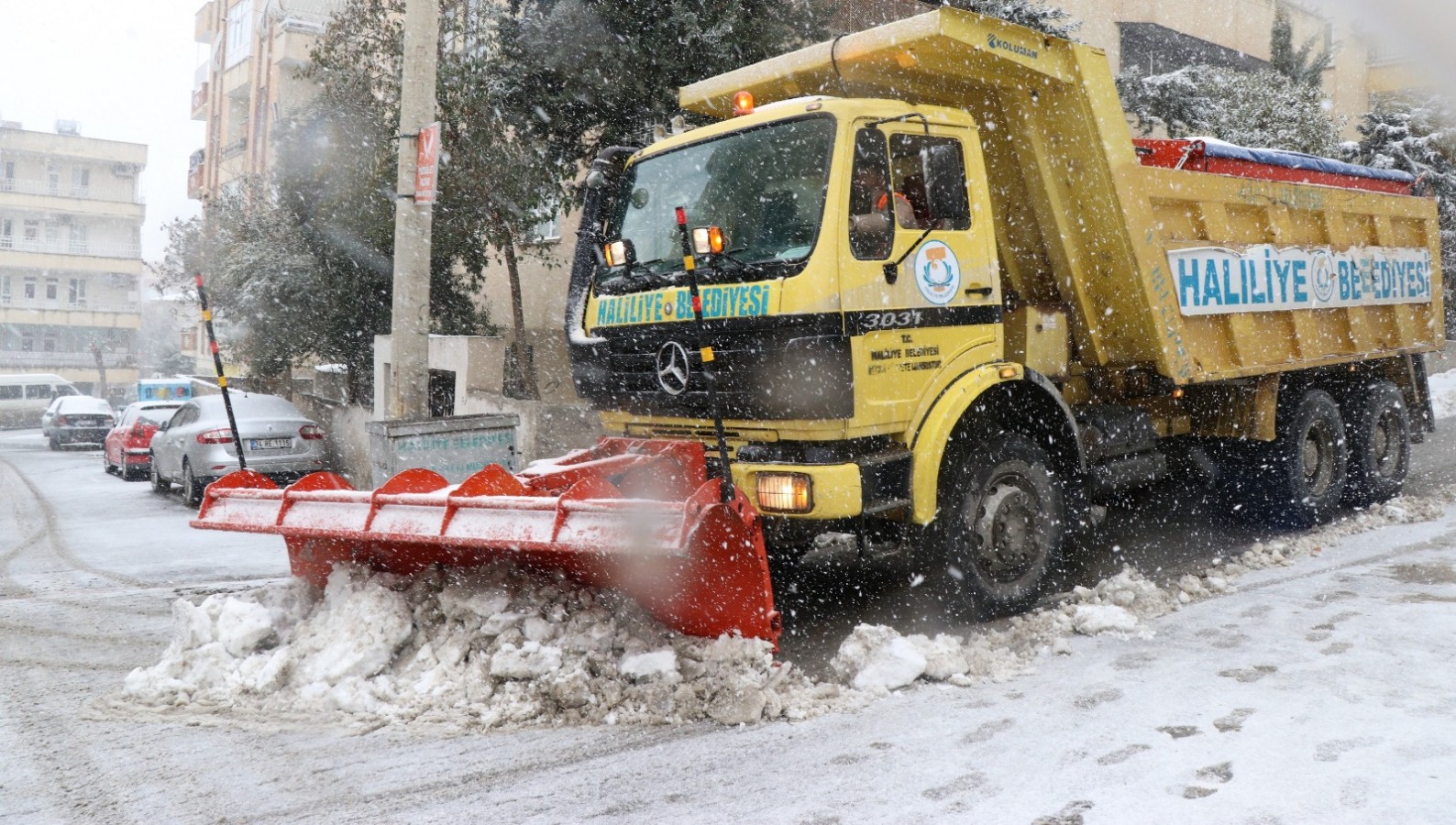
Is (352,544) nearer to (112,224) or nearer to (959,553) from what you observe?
(959,553)

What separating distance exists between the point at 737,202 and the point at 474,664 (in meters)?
2.49

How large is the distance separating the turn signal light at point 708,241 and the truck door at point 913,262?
27.2 inches

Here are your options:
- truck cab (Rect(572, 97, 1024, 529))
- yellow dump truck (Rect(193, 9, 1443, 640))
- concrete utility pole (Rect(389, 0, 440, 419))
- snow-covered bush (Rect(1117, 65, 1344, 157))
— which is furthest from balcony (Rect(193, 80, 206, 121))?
truck cab (Rect(572, 97, 1024, 529))

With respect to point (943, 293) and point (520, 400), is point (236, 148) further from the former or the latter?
point (943, 293)

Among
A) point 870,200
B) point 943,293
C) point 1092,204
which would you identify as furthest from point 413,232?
point 1092,204

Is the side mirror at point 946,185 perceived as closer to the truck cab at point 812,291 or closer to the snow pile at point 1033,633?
the truck cab at point 812,291

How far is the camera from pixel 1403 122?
63.1ft

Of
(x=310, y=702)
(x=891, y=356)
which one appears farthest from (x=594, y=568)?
(x=891, y=356)

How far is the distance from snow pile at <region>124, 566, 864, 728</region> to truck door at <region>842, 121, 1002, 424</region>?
1387 mm

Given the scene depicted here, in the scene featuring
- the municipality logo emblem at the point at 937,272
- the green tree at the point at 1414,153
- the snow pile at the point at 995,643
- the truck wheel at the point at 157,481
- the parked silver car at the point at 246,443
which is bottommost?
the truck wheel at the point at 157,481

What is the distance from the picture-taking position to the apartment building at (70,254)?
170 feet

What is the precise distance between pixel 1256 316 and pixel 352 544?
19.2 feet

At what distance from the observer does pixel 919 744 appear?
13.4ft

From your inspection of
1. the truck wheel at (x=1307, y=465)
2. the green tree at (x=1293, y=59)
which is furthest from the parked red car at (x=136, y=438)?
the green tree at (x=1293, y=59)
